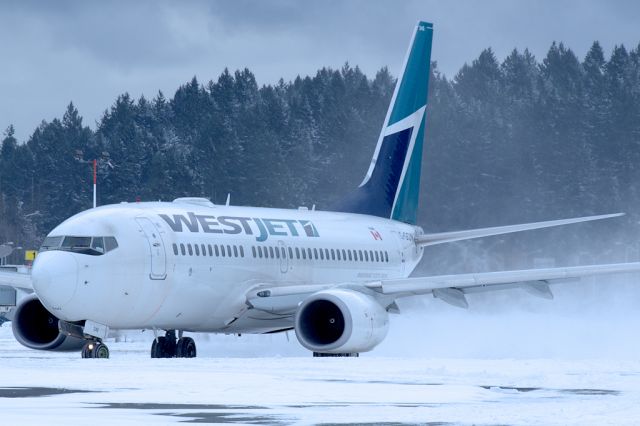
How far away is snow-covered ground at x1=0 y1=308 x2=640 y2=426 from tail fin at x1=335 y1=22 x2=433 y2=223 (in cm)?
1271

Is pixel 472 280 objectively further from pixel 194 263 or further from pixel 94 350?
pixel 94 350

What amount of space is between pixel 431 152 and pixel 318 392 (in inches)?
3233

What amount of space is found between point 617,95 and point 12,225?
52.6 meters

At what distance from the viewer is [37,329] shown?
30.2 m

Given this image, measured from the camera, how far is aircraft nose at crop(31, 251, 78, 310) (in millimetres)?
26172

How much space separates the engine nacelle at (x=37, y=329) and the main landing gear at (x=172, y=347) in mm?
1505

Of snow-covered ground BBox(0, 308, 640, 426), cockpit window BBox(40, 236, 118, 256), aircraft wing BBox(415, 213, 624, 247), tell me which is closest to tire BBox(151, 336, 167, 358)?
snow-covered ground BBox(0, 308, 640, 426)

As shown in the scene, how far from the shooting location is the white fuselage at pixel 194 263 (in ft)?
87.8

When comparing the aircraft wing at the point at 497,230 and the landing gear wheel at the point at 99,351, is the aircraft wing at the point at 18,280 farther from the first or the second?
the aircraft wing at the point at 497,230

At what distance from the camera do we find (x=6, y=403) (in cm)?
1609

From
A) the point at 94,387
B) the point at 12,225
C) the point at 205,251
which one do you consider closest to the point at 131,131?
the point at 12,225

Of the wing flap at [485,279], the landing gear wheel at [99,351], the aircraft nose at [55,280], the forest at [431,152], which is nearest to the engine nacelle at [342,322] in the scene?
the wing flap at [485,279]

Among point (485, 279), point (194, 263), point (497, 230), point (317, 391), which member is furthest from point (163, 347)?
point (317, 391)

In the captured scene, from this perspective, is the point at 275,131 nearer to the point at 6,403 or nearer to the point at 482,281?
the point at 482,281
